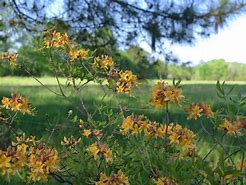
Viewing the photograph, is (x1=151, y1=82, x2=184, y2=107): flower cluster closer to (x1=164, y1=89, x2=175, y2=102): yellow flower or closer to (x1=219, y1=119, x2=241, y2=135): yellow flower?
(x1=164, y1=89, x2=175, y2=102): yellow flower

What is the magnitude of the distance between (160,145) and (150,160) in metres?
0.12

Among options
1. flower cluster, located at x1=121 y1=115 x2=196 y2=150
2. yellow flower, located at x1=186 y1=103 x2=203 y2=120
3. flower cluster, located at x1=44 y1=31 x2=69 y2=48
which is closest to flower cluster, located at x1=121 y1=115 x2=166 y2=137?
flower cluster, located at x1=121 y1=115 x2=196 y2=150

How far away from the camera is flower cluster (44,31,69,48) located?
4.83 feet

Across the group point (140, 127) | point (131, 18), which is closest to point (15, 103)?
point (140, 127)

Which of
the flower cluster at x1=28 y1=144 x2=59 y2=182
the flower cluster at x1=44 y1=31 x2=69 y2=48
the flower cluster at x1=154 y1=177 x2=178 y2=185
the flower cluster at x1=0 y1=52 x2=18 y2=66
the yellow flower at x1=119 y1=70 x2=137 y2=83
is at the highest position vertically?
the flower cluster at x1=44 y1=31 x2=69 y2=48

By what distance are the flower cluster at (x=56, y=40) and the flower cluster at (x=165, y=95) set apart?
461 mm

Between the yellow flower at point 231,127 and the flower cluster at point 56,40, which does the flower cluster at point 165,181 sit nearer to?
the yellow flower at point 231,127

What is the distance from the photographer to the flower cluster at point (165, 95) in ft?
3.47

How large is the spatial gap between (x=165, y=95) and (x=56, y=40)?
52 centimetres

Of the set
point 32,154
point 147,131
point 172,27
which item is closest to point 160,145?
point 147,131

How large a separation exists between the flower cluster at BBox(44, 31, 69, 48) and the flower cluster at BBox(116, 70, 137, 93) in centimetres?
→ 19

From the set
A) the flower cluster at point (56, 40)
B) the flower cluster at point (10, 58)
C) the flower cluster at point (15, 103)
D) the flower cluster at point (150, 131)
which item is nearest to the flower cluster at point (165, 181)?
the flower cluster at point (150, 131)

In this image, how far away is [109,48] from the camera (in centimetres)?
484

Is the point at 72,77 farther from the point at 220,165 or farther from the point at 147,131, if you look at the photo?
the point at 220,165
